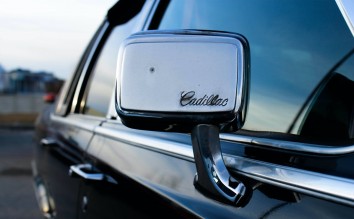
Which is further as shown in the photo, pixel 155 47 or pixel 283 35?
pixel 283 35

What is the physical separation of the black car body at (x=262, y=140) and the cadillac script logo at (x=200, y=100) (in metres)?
0.08

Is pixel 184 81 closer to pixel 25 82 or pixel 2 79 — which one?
pixel 2 79

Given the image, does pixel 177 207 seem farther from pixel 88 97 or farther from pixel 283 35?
pixel 88 97

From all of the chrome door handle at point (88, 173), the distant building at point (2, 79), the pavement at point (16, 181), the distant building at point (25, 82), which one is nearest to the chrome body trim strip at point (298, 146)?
the chrome door handle at point (88, 173)

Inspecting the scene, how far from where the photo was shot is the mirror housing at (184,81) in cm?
102

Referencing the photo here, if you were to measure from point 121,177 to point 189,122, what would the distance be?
0.84 m

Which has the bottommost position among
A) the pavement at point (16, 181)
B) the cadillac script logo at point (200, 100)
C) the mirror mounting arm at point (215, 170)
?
the pavement at point (16, 181)

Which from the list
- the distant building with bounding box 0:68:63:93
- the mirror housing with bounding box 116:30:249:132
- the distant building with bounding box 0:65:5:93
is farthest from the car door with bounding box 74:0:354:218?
the distant building with bounding box 0:65:5:93

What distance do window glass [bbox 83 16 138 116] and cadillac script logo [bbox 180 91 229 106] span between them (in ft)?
4.56

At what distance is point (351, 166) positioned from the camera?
1008mm

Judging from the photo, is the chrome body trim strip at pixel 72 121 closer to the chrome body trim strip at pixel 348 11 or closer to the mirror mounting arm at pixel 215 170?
the mirror mounting arm at pixel 215 170

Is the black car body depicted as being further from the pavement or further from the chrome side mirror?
the pavement

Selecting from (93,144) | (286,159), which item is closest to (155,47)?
(286,159)

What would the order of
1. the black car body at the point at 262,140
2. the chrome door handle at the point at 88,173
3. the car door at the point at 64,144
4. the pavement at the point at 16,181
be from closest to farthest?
the black car body at the point at 262,140, the chrome door handle at the point at 88,173, the car door at the point at 64,144, the pavement at the point at 16,181
